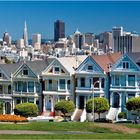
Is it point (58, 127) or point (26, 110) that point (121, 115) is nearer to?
point (26, 110)

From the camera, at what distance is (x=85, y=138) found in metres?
36.6

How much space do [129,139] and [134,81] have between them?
66.0 ft

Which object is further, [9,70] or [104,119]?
[9,70]

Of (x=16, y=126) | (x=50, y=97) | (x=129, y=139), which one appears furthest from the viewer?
(x=50, y=97)

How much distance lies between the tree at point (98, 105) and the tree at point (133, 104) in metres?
2.38

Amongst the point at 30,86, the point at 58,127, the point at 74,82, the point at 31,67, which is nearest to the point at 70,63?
the point at 74,82

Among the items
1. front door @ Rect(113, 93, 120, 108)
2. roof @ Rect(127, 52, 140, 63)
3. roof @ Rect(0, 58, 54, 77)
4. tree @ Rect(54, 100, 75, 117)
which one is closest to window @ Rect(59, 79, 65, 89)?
roof @ Rect(0, 58, 54, 77)

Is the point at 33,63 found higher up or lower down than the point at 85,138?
higher up

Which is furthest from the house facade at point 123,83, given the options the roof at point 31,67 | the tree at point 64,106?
the roof at point 31,67

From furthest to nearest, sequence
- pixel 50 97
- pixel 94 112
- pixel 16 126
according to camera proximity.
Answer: pixel 50 97 < pixel 94 112 < pixel 16 126

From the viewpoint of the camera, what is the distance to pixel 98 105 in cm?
5425

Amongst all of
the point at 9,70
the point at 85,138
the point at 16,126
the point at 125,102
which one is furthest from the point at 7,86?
the point at 85,138

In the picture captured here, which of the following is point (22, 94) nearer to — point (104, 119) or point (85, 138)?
point (104, 119)

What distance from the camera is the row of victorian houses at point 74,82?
2210 inches
